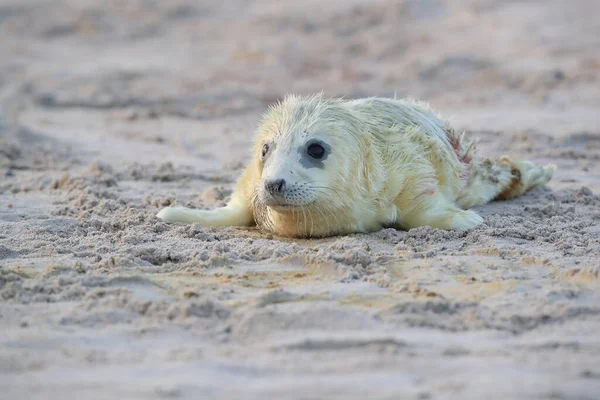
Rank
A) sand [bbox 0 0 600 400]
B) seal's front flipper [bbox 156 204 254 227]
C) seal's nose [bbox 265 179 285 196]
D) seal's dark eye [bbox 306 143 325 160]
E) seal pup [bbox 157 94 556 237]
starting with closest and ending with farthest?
sand [bbox 0 0 600 400]
seal's nose [bbox 265 179 285 196]
seal pup [bbox 157 94 556 237]
seal's dark eye [bbox 306 143 325 160]
seal's front flipper [bbox 156 204 254 227]

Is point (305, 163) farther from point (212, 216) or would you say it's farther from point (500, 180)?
point (500, 180)

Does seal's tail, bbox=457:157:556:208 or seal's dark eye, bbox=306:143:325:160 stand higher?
seal's dark eye, bbox=306:143:325:160

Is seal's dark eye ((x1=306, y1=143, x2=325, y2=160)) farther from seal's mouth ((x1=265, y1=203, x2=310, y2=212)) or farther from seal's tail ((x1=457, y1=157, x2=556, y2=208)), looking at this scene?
seal's tail ((x1=457, y1=157, x2=556, y2=208))

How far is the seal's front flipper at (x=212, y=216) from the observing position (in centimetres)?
625

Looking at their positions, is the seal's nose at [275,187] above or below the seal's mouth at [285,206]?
above

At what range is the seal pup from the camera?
5.83 meters

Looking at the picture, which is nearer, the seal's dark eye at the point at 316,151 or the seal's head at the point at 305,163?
the seal's head at the point at 305,163

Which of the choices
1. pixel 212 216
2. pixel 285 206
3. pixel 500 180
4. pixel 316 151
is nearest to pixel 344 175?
pixel 316 151

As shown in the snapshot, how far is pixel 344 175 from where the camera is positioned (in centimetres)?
594

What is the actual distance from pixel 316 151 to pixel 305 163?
13 centimetres

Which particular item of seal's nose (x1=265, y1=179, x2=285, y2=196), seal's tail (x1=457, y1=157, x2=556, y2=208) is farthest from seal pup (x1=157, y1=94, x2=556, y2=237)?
seal's tail (x1=457, y1=157, x2=556, y2=208)

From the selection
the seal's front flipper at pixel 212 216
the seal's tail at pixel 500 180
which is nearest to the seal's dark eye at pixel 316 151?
the seal's front flipper at pixel 212 216

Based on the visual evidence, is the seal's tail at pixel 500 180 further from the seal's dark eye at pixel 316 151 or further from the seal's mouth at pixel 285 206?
the seal's mouth at pixel 285 206

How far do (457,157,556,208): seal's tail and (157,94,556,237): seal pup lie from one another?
0.38 feet
